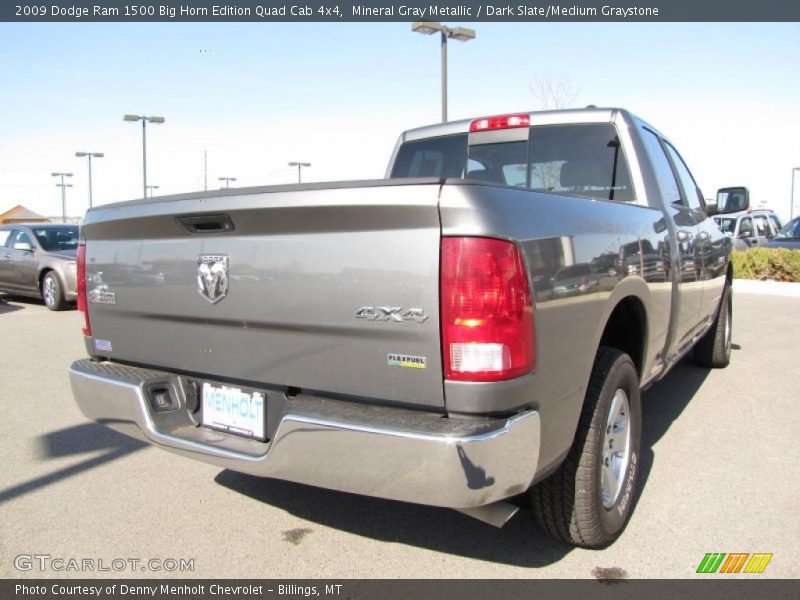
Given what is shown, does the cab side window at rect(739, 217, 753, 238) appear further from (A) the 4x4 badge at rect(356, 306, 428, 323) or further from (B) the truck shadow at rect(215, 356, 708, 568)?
(A) the 4x4 badge at rect(356, 306, 428, 323)

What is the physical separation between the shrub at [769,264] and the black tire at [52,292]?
14.2m

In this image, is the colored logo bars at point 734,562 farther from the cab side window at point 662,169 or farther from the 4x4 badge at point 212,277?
the 4x4 badge at point 212,277

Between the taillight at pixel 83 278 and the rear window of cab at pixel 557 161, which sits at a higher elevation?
the rear window of cab at pixel 557 161

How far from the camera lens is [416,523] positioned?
3.04 m

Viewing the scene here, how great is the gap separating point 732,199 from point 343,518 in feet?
13.4

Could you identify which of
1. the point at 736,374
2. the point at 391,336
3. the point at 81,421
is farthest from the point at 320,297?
the point at 736,374

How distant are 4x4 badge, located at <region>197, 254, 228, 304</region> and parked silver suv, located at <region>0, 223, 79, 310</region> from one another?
9514mm

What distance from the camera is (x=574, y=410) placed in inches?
95.3

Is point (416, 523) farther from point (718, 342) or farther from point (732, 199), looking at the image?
point (718, 342)

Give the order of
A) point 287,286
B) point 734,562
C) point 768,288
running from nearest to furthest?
point 287,286, point 734,562, point 768,288

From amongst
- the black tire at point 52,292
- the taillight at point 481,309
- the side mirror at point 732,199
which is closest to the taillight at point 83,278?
the taillight at point 481,309

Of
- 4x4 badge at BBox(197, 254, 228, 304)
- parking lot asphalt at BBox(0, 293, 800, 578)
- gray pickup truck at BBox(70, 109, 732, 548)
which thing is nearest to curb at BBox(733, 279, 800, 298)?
parking lot asphalt at BBox(0, 293, 800, 578)

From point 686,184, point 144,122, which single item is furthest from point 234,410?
point 144,122

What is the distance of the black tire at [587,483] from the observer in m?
2.56
